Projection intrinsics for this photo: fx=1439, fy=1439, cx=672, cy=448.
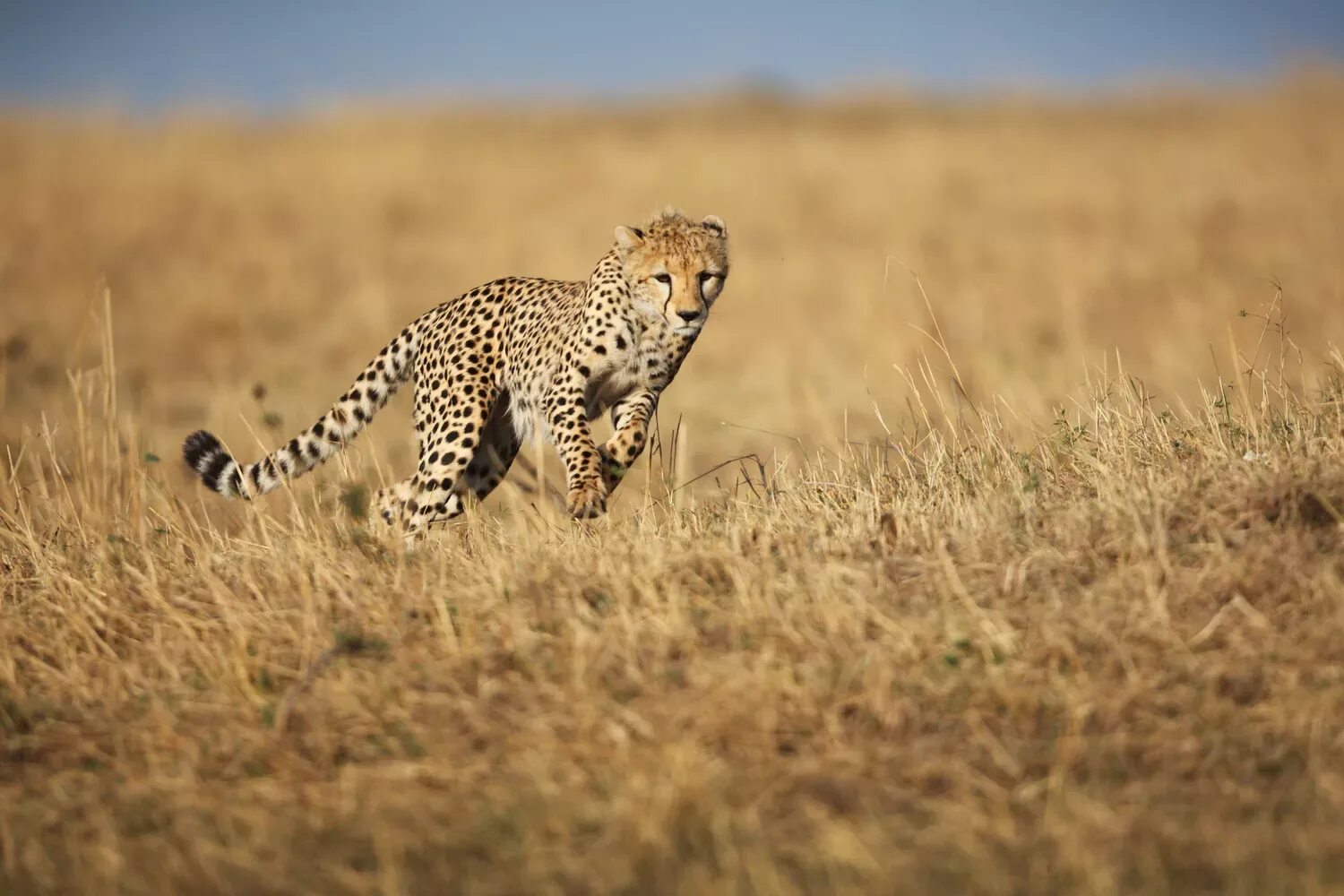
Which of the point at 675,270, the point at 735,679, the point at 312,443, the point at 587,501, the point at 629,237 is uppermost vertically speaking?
the point at 629,237

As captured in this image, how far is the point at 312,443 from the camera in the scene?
485cm

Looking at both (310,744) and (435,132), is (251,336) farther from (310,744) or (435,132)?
(310,744)

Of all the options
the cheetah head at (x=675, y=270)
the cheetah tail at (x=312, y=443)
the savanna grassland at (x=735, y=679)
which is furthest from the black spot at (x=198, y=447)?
the cheetah head at (x=675, y=270)

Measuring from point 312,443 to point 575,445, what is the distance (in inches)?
43.8

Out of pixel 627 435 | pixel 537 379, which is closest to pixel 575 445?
pixel 627 435

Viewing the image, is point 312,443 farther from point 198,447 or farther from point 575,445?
point 575,445

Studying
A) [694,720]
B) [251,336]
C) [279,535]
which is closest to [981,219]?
[251,336]

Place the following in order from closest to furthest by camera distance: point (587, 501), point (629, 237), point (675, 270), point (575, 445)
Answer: point (587, 501), point (575, 445), point (675, 270), point (629, 237)

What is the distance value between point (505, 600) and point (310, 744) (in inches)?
23.0

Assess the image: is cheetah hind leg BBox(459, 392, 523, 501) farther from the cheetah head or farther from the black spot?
the black spot

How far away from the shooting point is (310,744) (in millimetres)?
2811

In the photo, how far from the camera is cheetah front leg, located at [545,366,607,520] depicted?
4.04 metres

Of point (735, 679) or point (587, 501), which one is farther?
point (587, 501)

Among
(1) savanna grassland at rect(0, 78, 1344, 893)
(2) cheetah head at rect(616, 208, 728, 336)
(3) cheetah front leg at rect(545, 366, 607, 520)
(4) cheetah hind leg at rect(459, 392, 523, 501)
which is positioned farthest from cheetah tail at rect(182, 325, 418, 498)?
(2) cheetah head at rect(616, 208, 728, 336)
